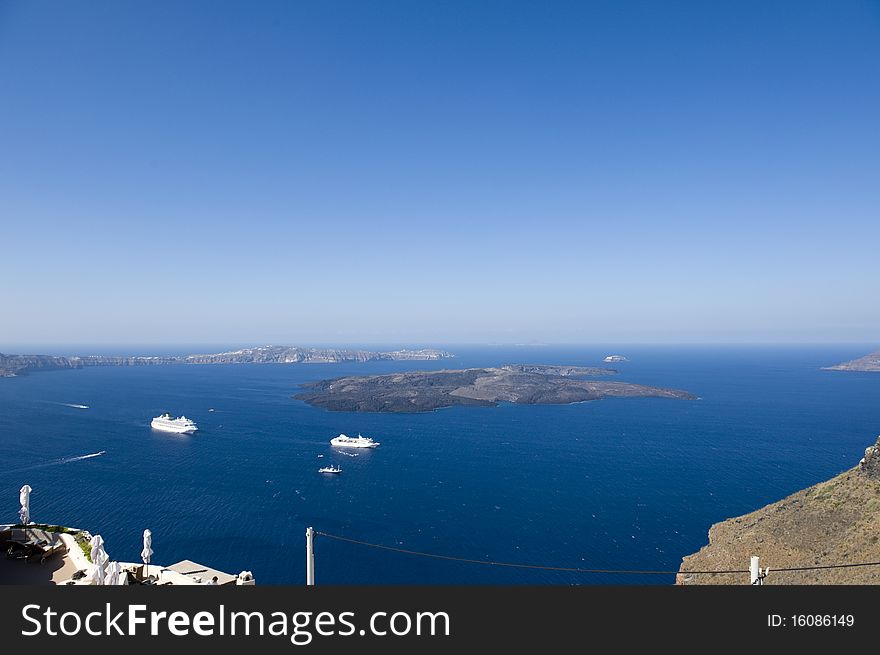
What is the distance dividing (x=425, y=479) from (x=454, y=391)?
74135 mm

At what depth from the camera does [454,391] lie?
126m

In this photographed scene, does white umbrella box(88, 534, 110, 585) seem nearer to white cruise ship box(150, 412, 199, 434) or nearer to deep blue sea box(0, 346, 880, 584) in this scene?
deep blue sea box(0, 346, 880, 584)

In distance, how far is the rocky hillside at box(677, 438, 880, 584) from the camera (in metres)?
23.5

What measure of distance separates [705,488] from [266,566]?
144 feet

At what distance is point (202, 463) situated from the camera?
56219 millimetres

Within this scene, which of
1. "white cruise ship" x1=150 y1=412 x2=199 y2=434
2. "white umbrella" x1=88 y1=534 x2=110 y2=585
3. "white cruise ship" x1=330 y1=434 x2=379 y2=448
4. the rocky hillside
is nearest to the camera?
"white umbrella" x1=88 y1=534 x2=110 y2=585

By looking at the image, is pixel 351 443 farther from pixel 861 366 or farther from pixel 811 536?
pixel 861 366

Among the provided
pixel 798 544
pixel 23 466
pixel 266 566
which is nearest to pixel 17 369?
pixel 23 466

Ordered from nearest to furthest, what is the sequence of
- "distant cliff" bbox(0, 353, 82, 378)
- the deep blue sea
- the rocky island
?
the deep blue sea < the rocky island < "distant cliff" bbox(0, 353, 82, 378)

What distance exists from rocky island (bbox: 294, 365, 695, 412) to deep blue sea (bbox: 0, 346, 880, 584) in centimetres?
927

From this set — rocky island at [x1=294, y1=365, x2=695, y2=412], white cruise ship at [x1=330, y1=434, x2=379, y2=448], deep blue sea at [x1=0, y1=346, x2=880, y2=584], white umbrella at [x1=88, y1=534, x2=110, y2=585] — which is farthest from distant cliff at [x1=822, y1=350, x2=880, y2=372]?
white umbrella at [x1=88, y1=534, x2=110, y2=585]

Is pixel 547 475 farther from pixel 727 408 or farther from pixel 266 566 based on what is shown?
pixel 727 408

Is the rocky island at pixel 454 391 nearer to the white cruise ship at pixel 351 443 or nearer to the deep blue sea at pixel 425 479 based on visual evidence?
the deep blue sea at pixel 425 479

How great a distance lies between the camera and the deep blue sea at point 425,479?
108 ft
